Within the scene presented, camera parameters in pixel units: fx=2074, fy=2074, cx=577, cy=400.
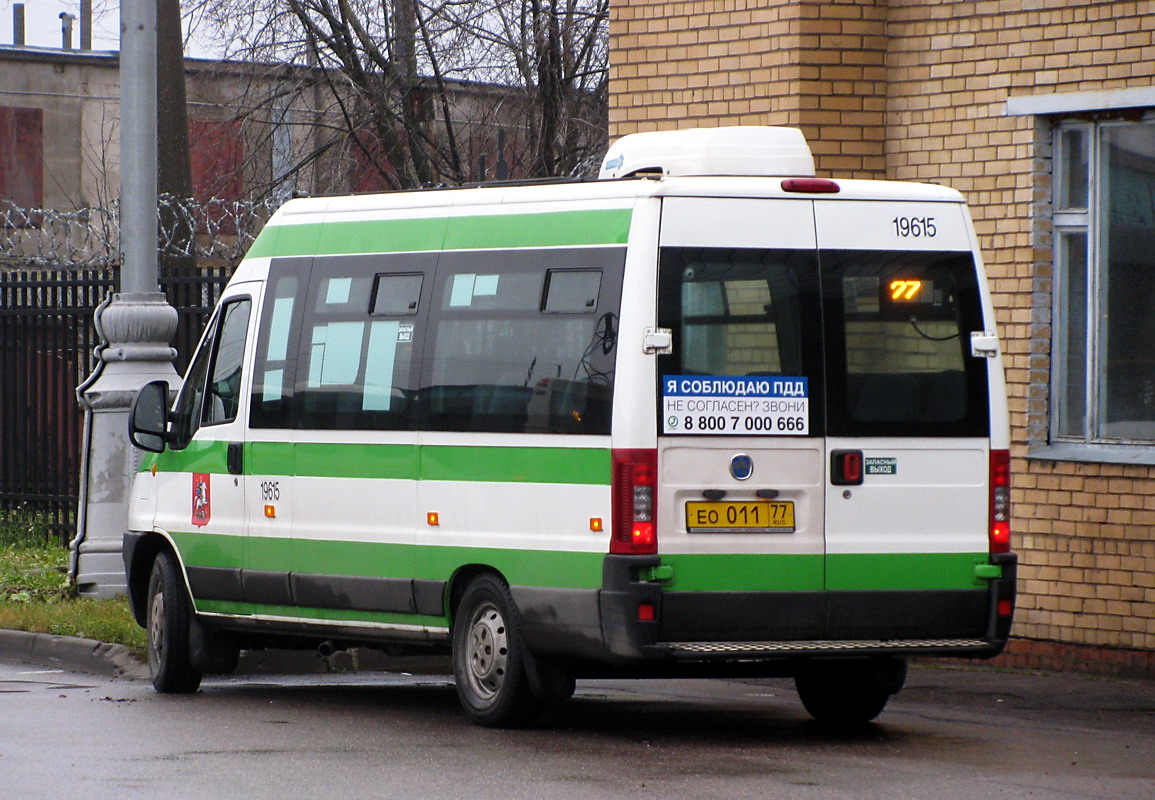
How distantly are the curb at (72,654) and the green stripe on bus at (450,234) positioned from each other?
2.61m

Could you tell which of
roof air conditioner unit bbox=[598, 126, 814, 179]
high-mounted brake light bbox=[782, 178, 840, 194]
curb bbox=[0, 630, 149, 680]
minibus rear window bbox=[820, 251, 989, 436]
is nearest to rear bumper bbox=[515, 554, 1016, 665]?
minibus rear window bbox=[820, 251, 989, 436]

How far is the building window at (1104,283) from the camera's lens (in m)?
11.5

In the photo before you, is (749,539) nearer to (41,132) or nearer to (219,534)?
(219,534)

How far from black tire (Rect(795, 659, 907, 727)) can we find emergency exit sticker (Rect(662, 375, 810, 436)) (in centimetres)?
125

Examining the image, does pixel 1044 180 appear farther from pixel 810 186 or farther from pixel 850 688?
pixel 850 688

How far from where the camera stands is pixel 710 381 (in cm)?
831

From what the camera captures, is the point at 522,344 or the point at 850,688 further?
the point at 850,688

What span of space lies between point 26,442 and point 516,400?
9366mm

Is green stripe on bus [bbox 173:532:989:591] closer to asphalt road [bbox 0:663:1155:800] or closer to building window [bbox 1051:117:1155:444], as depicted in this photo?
asphalt road [bbox 0:663:1155:800]

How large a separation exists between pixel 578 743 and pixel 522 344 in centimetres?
168

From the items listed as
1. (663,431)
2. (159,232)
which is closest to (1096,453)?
(663,431)

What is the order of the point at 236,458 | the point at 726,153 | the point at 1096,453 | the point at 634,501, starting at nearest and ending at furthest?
the point at 634,501
the point at 726,153
the point at 236,458
the point at 1096,453

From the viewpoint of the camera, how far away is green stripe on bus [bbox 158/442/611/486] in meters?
8.40

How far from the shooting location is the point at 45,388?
55.6 feet
